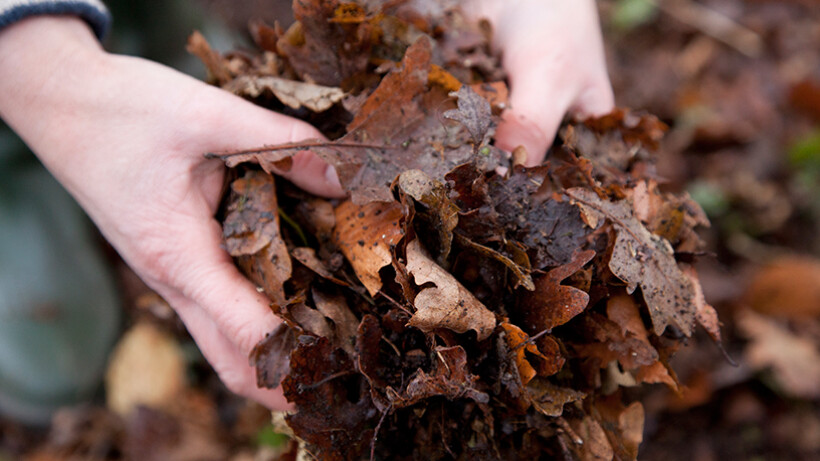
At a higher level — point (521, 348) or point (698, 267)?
point (521, 348)

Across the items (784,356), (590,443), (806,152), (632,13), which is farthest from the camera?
(632,13)

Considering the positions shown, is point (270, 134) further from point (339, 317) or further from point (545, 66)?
point (545, 66)

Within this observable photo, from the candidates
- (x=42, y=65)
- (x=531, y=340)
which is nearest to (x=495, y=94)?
(x=531, y=340)

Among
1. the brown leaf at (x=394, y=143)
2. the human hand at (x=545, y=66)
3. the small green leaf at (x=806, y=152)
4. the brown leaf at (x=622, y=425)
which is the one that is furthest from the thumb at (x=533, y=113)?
the small green leaf at (x=806, y=152)

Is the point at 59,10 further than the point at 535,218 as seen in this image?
Yes

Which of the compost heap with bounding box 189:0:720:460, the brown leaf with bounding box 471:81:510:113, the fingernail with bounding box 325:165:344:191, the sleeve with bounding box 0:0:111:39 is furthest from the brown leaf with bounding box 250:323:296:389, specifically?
the sleeve with bounding box 0:0:111:39

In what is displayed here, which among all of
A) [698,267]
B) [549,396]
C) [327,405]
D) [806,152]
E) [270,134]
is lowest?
[698,267]

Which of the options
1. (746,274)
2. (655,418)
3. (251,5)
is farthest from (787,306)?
(251,5)
